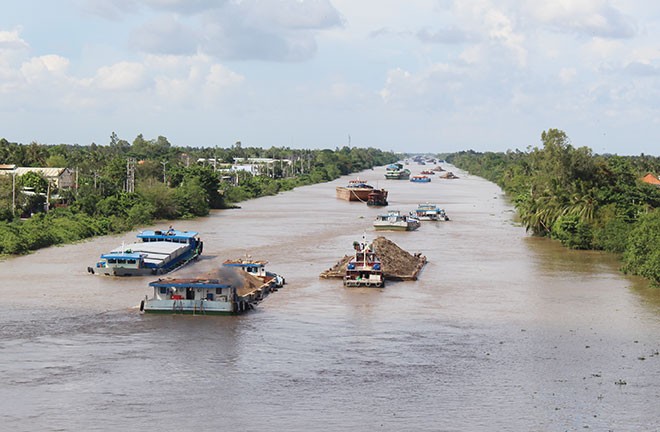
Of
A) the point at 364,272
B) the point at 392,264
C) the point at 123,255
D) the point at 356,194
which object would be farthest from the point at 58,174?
the point at 364,272

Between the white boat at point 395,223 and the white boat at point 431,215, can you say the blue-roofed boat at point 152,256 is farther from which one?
the white boat at point 431,215

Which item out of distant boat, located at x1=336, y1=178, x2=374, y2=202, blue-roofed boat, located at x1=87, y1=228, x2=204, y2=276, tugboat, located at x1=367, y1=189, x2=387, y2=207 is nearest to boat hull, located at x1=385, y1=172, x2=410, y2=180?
distant boat, located at x1=336, y1=178, x2=374, y2=202

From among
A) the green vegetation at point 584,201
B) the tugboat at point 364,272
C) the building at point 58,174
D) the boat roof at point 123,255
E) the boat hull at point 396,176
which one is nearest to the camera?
the tugboat at point 364,272

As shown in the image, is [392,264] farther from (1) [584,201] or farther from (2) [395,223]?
(2) [395,223]

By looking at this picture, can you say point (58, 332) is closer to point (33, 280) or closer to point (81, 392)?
point (81, 392)

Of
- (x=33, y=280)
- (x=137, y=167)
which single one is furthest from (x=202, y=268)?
(x=137, y=167)

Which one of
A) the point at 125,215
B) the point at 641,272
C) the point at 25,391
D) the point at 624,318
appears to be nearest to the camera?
the point at 25,391

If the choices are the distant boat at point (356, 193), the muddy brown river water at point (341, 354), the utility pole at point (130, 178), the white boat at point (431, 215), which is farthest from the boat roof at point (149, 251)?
the distant boat at point (356, 193)
